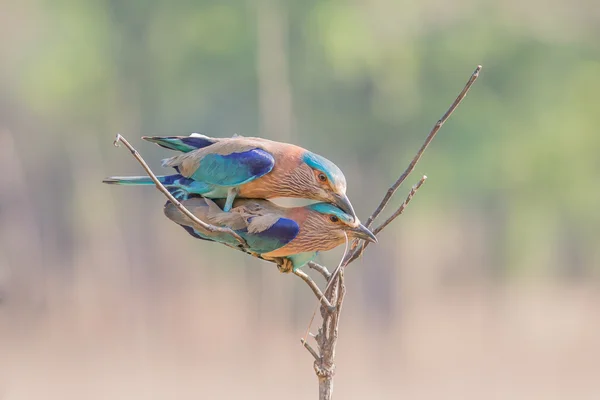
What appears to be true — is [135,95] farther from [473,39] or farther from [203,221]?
[203,221]

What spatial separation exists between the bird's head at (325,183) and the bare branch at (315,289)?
0.56ft

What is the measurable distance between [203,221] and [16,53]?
8.75m

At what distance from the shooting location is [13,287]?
9.72 metres

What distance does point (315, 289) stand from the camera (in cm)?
177

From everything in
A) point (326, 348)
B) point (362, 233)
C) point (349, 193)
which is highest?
point (362, 233)

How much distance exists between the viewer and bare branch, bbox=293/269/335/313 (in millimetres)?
1755

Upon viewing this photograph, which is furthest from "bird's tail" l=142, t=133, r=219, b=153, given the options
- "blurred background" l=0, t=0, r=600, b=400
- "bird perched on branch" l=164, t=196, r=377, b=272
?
"blurred background" l=0, t=0, r=600, b=400

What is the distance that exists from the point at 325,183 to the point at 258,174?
13 cm

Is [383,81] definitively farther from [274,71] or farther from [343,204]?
[343,204]

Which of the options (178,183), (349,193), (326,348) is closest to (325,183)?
(178,183)

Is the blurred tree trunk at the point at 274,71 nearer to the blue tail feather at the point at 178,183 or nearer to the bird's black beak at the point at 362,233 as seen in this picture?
the blue tail feather at the point at 178,183

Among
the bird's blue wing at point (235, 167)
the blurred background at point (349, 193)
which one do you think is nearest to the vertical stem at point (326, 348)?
the bird's blue wing at point (235, 167)

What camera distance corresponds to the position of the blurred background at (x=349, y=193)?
8.80m

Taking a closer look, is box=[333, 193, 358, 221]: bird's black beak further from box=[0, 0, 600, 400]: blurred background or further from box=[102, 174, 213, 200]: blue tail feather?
box=[0, 0, 600, 400]: blurred background
